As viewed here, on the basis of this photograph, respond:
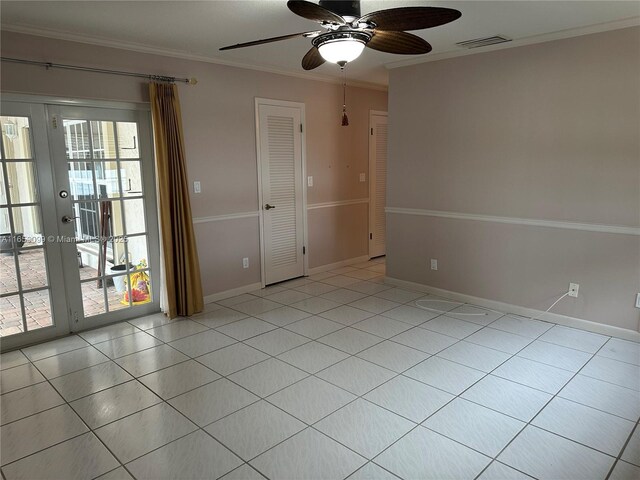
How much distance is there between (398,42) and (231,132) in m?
2.54

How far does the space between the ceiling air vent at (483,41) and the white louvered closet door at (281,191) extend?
6.83 feet

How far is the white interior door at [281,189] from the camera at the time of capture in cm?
504

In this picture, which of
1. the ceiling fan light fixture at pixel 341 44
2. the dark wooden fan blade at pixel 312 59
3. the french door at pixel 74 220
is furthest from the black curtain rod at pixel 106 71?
the ceiling fan light fixture at pixel 341 44

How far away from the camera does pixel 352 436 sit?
94.6 inches

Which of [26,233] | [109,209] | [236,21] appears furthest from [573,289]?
[26,233]

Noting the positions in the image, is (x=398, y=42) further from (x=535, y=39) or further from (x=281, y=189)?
(x=281, y=189)

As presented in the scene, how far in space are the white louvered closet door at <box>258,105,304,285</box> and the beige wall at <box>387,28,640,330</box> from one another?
3.83 feet

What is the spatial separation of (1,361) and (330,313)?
8.94ft

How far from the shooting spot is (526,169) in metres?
3.99

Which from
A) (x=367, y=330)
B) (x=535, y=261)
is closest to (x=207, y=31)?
(x=367, y=330)

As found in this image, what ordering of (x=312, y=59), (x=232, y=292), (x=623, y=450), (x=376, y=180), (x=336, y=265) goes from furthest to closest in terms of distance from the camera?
(x=376, y=180) < (x=336, y=265) < (x=232, y=292) < (x=312, y=59) < (x=623, y=450)

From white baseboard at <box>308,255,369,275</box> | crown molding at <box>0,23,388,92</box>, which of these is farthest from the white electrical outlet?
crown molding at <box>0,23,388,92</box>

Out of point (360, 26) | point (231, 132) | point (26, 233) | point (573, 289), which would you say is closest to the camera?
point (360, 26)

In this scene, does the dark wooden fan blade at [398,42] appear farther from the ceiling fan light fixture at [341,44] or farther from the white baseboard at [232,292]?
the white baseboard at [232,292]
